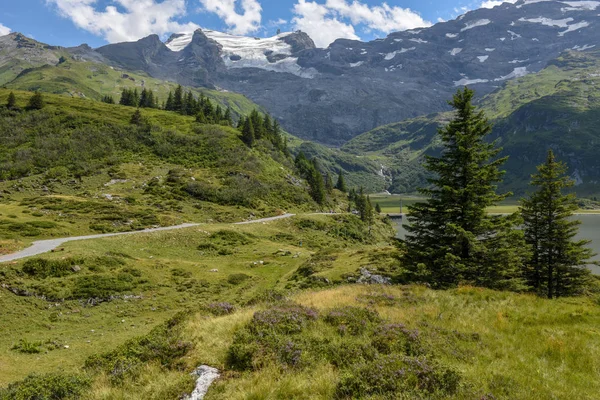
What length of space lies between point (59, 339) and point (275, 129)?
14950 centimetres

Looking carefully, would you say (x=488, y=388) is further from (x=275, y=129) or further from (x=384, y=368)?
(x=275, y=129)

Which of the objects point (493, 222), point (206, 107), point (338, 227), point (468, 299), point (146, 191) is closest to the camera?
point (468, 299)

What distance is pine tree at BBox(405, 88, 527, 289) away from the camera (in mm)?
22750

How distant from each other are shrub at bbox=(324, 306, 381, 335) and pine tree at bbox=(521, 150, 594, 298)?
93.8 feet

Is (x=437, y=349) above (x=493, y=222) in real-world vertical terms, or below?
below

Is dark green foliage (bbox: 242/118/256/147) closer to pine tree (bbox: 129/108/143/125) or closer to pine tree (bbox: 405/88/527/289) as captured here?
pine tree (bbox: 129/108/143/125)

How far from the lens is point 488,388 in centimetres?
757

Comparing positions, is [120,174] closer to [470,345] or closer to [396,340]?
[396,340]

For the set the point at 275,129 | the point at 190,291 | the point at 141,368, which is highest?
the point at 275,129

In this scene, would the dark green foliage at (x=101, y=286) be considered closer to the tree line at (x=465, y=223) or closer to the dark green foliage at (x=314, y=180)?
the tree line at (x=465, y=223)

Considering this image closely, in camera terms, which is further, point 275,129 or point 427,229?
point 275,129

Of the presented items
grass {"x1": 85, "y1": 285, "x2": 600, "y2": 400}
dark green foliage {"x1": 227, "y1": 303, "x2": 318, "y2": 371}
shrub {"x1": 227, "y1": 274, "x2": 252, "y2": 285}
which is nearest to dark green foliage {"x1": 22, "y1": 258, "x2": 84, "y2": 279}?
shrub {"x1": 227, "y1": 274, "x2": 252, "y2": 285}

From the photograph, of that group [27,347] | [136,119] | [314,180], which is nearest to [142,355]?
[27,347]

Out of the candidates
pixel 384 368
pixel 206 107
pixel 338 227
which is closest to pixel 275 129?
pixel 206 107
